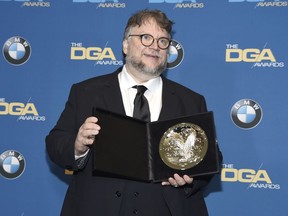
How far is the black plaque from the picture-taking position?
5.30 ft

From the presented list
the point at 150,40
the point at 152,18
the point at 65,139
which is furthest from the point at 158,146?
the point at 152,18

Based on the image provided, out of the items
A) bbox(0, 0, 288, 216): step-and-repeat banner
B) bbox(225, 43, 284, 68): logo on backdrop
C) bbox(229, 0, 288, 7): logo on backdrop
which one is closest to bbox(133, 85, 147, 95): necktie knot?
bbox(0, 0, 288, 216): step-and-repeat banner

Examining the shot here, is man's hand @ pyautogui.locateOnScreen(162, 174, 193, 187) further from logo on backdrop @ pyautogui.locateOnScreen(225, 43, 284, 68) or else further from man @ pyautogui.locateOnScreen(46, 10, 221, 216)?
logo on backdrop @ pyautogui.locateOnScreen(225, 43, 284, 68)

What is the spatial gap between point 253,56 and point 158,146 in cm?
96

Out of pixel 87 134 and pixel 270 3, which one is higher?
pixel 270 3

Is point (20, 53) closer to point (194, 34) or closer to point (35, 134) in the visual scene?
point (35, 134)

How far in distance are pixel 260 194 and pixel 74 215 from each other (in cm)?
105

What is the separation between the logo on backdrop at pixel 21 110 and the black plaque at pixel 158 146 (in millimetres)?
1038

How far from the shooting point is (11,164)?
101 inches

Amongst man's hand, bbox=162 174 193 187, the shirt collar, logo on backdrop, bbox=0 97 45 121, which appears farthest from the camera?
logo on backdrop, bbox=0 97 45 121

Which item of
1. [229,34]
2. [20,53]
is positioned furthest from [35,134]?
[229,34]

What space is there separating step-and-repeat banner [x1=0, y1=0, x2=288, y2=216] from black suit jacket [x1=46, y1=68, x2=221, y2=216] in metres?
0.50

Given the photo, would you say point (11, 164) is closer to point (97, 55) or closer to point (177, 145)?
point (97, 55)

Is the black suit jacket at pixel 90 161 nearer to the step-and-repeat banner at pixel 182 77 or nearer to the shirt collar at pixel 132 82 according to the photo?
the shirt collar at pixel 132 82
